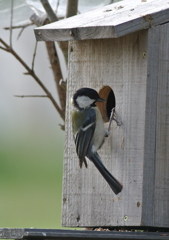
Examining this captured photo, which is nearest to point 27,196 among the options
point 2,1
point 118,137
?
point 2,1

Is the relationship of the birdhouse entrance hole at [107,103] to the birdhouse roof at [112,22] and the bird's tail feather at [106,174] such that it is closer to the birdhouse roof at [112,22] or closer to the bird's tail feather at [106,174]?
the bird's tail feather at [106,174]

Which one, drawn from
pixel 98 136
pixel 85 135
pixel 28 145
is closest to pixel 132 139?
pixel 98 136

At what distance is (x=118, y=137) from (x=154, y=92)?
399 millimetres

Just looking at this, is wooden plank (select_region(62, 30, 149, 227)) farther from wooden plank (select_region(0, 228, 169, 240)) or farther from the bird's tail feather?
wooden plank (select_region(0, 228, 169, 240))

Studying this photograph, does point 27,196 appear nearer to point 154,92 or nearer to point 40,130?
point 40,130

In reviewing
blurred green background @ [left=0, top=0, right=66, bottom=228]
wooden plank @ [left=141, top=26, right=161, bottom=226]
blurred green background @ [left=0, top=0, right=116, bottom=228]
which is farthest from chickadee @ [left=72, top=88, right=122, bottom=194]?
blurred green background @ [left=0, top=0, right=66, bottom=228]

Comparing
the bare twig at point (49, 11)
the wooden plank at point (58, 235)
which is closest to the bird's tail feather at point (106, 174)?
the wooden plank at point (58, 235)

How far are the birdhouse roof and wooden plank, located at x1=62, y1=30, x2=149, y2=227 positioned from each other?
11 centimetres

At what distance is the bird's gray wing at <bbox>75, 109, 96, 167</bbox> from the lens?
3531mm

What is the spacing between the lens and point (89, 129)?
3.69 meters

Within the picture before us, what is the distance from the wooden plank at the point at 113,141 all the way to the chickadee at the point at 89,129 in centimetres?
7

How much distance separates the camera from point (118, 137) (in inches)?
138

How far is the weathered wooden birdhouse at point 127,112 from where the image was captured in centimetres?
333

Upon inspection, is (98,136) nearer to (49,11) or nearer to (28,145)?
(49,11)
